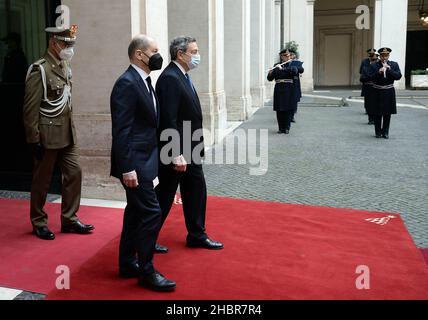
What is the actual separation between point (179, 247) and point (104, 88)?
95.5 inches

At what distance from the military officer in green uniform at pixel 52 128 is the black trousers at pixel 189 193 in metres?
1.06

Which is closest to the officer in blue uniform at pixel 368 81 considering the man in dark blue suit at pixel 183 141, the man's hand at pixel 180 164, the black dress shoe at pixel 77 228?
the man in dark blue suit at pixel 183 141

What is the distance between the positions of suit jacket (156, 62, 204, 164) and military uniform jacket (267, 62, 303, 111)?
762 centimetres

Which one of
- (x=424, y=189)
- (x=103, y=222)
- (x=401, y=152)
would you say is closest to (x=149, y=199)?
(x=103, y=222)

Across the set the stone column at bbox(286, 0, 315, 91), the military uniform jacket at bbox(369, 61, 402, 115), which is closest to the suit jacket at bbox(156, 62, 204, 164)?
the military uniform jacket at bbox(369, 61, 402, 115)

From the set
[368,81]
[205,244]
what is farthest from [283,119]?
[205,244]

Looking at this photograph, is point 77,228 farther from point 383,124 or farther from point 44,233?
point 383,124

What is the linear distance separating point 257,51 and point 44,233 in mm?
14134

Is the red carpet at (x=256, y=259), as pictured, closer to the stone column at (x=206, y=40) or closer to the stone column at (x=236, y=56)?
the stone column at (x=206, y=40)

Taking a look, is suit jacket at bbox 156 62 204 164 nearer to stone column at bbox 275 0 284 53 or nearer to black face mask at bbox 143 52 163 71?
black face mask at bbox 143 52 163 71

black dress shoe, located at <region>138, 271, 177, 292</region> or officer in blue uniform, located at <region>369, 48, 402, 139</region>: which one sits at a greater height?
officer in blue uniform, located at <region>369, 48, 402, 139</region>

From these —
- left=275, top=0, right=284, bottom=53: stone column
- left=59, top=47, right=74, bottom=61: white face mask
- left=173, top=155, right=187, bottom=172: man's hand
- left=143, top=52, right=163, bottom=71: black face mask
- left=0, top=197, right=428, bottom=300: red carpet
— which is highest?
left=275, top=0, right=284, bottom=53: stone column

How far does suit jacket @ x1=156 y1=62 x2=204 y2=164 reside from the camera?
408cm

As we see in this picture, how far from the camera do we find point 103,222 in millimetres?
5258
